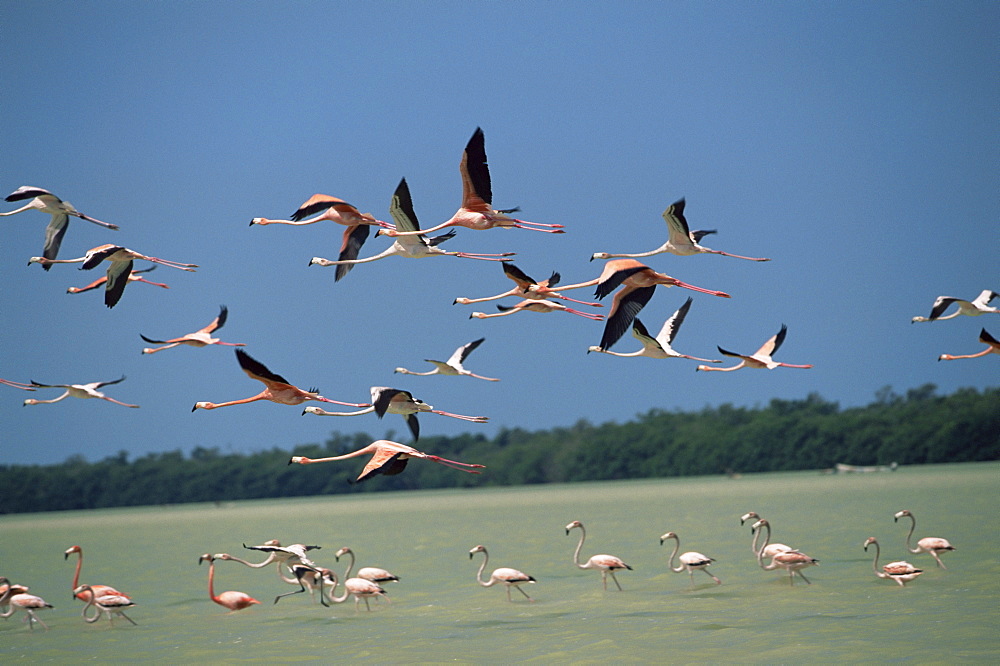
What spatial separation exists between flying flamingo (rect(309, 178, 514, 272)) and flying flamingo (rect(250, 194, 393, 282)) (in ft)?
0.69

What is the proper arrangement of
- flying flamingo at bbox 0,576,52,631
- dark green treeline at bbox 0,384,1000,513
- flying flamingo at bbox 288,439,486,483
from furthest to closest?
dark green treeline at bbox 0,384,1000,513 → flying flamingo at bbox 0,576,52,631 → flying flamingo at bbox 288,439,486,483

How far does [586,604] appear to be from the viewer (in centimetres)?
1619

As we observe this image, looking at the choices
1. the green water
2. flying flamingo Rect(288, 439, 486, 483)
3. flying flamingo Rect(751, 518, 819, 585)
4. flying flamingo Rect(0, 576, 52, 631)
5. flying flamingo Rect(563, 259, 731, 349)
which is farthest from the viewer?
flying flamingo Rect(751, 518, 819, 585)

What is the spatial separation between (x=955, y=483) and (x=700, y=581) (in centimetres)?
2404

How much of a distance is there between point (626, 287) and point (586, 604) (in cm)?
728

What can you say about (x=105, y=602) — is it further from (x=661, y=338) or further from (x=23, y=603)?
(x=661, y=338)

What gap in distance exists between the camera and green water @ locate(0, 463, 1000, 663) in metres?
12.6

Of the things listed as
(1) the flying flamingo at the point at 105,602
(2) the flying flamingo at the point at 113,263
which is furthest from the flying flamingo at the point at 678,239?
(1) the flying flamingo at the point at 105,602

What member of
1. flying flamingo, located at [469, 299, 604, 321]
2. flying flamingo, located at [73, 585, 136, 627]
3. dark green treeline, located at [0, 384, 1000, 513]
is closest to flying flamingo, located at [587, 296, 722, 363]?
flying flamingo, located at [469, 299, 604, 321]

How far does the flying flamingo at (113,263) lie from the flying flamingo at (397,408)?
1884 millimetres

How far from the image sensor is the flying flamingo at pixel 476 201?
33.2 ft

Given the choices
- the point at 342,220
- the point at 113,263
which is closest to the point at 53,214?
the point at 113,263

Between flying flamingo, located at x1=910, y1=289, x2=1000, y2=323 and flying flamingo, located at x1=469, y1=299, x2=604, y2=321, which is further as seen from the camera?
flying flamingo, located at x1=910, y1=289, x2=1000, y2=323

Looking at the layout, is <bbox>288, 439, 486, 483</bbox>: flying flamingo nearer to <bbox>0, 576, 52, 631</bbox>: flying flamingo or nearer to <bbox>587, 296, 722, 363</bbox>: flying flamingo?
<bbox>587, 296, 722, 363</bbox>: flying flamingo
